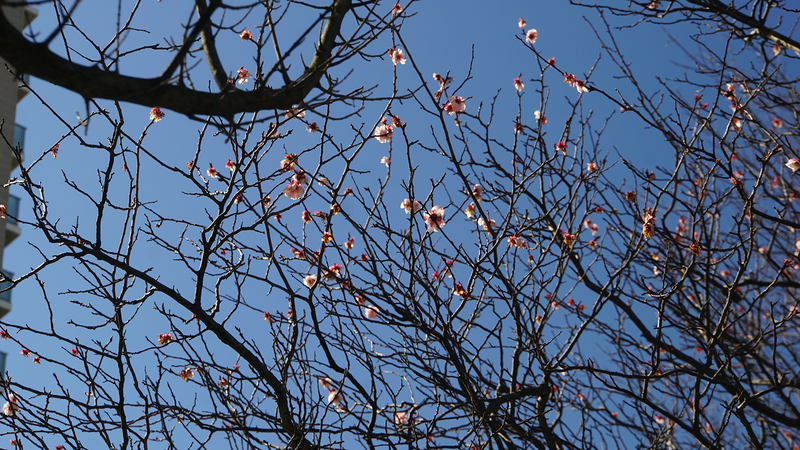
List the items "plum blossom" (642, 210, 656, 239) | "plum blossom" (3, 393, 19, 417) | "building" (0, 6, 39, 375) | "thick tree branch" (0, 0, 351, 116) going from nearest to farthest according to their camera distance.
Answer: "thick tree branch" (0, 0, 351, 116) < "plum blossom" (3, 393, 19, 417) < "plum blossom" (642, 210, 656, 239) < "building" (0, 6, 39, 375)

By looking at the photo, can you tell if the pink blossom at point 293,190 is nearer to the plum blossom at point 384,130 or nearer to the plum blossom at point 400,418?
the plum blossom at point 384,130

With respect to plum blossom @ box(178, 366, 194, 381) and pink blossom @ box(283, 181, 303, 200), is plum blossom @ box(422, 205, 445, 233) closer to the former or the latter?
pink blossom @ box(283, 181, 303, 200)

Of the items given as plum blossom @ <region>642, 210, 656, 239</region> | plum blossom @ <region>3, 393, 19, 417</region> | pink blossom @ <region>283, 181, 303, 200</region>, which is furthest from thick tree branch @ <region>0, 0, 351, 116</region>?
plum blossom @ <region>642, 210, 656, 239</region>

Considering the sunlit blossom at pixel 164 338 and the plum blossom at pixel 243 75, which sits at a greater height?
the plum blossom at pixel 243 75

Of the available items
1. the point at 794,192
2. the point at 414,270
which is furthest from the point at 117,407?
the point at 794,192

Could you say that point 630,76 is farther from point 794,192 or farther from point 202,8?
point 794,192

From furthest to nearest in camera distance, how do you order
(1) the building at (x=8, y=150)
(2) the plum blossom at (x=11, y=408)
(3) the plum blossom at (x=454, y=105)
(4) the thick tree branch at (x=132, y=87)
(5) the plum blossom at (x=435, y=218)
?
(1) the building at (x=8, y=150) < (3) the plum blossom at (x=454, y=105) < (5) the plum blossom at (x=435, y=218) < (2) the plum blossom at (x=11, y=408) < (4) the thick tree branch at (x=132, y=87)

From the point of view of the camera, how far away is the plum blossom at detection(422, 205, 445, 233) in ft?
11.5

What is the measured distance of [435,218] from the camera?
3.55 metres

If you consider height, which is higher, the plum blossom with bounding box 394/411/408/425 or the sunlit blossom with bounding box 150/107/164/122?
the sunlit blossom with bounding box 150/107/164/122

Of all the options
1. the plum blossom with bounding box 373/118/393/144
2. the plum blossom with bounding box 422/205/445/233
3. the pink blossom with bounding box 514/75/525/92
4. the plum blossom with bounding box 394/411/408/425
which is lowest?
the plum blossom with bounding box 394/411/408/425

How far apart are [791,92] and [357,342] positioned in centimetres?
457

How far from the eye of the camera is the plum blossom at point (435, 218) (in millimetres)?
3518

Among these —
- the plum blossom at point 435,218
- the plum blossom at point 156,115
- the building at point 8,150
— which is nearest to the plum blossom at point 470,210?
the plum blossom at point 435,218
